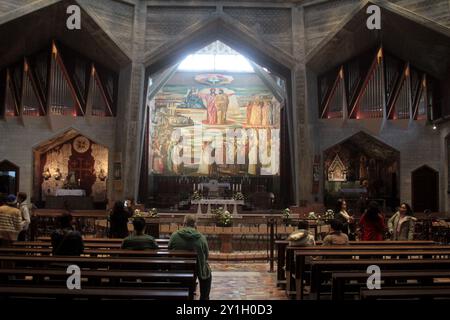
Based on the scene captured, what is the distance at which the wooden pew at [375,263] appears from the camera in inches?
203

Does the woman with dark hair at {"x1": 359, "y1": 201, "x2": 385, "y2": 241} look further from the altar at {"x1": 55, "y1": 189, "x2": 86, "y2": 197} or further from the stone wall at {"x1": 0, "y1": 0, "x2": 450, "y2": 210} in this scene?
the altar at {"x1": 55, "y1": 189, "x2": 86, "y2": 197}

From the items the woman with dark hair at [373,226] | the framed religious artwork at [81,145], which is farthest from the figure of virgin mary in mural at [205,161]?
the woman with dark hair at [373,226]

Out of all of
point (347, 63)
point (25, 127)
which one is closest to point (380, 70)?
point (347, 63)

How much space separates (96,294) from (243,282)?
4.64m

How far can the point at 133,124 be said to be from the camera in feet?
61.2

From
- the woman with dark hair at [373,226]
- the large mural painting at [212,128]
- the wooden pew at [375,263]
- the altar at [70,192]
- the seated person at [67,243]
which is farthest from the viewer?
the large mural painting at [212,128]

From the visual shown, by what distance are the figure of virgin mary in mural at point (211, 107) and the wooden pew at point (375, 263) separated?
795 inches

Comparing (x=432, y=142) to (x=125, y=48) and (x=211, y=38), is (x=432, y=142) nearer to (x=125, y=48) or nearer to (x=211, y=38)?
(x=211, y=38)

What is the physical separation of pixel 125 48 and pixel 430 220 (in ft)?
39.2

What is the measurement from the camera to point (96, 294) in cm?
374

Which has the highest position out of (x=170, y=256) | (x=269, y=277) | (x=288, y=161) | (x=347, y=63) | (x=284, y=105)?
(x=347, y=63)

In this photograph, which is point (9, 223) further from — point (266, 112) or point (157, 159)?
point (266, 112)

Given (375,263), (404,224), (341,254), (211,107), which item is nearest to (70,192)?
(211,107)

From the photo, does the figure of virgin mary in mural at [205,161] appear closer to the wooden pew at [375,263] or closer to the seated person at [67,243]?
the seated person at [67,243]
